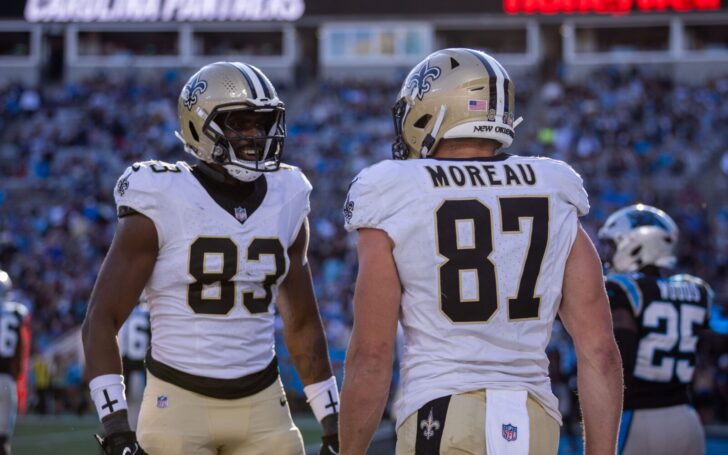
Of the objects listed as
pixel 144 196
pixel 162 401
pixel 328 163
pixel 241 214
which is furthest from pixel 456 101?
pixel 328 163

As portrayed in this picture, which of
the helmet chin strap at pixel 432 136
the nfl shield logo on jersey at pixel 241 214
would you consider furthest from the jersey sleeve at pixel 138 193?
the helmet chin strap at pixel 432 136

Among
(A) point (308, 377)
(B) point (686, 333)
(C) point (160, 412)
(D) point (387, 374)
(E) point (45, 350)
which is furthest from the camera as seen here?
(E) point (45, 350)

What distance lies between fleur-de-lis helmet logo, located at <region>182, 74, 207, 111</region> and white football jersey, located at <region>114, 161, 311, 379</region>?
0.85 ft

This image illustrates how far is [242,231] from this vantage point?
370cm

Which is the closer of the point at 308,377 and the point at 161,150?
the point at 308,377

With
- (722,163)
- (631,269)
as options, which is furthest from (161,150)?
(631,269)

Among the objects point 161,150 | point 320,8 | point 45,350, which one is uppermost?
point 320,8

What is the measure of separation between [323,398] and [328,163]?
17449mm

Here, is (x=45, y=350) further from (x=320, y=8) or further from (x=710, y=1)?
(x=710, y=1)

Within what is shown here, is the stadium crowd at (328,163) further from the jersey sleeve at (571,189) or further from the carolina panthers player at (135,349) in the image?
the jersey sleeve at (571,189)

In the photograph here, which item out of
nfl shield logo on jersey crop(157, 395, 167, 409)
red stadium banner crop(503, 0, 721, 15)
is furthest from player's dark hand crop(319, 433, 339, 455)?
red stadium banner crop(503, 0, 721, 15)

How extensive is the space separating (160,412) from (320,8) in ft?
64.2

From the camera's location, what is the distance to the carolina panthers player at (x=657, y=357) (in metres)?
4.77

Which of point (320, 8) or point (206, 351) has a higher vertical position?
point (320, 8)
